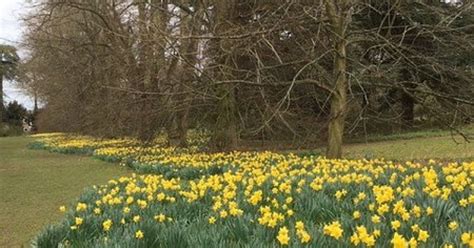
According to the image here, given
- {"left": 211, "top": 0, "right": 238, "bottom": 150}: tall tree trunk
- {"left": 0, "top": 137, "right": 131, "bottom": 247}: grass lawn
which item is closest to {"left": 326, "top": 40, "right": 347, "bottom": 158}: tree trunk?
{"left": 211, "top": 0, "right": 238, "bottom": 150}: tall tree trunk

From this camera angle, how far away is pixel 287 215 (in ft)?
15.6

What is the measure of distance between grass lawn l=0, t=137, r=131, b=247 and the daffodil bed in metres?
0.84

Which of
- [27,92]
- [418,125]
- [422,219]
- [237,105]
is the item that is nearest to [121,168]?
[237,105]

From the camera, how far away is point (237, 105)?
14211 millimetres

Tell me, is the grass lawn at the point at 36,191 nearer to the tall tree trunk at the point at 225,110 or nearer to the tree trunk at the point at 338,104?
the tall tree trunk at the point at 225,110

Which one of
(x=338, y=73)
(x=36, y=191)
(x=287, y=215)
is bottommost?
(x=36, y=191)

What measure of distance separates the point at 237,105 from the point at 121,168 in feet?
10.5

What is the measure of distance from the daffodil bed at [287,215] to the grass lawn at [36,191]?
2.76 ft

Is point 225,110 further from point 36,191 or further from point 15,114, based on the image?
point 15,114

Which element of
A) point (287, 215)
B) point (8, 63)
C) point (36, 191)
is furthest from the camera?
point (8, 63)

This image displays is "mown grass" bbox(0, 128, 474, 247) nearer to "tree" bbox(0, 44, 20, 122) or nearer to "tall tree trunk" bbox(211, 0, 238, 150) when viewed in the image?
"tall tree trunk" bbox(211, 0, 238, 150)

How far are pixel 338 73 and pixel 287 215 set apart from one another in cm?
568

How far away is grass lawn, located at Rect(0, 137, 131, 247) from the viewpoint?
6.73m

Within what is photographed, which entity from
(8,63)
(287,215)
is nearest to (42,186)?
(287,215)
